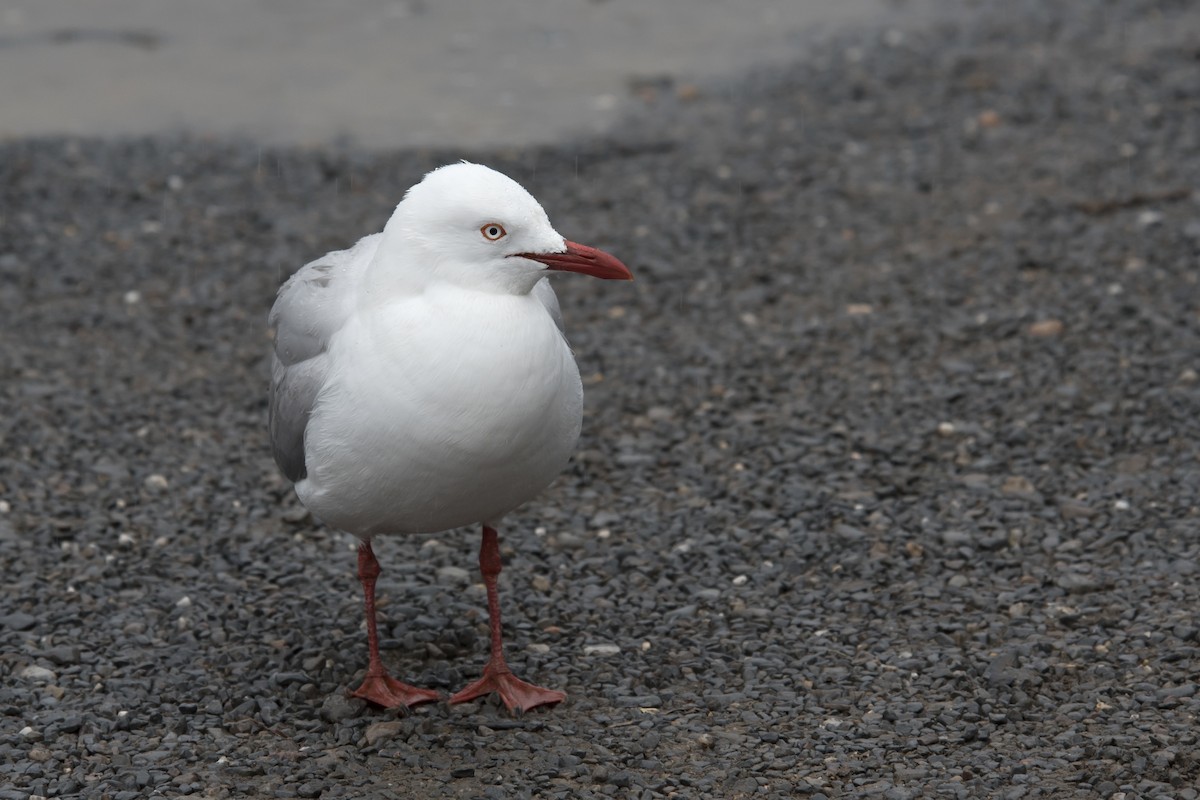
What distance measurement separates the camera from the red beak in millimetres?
4883

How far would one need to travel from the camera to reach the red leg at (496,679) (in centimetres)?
552

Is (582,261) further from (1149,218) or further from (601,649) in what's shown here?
(1149,218)

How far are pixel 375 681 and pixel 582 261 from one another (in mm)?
1771

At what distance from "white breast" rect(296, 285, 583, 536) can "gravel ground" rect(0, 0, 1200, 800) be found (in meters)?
0.93

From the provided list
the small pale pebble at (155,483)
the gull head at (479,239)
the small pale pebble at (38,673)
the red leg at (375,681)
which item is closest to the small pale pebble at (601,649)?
the red leg at (375,681)

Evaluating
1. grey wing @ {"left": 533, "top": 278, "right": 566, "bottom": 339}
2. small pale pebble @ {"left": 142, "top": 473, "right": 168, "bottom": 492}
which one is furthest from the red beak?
small pale pebble @ {"left": 142, "top": 473, "right": 168, "bottom": 492}

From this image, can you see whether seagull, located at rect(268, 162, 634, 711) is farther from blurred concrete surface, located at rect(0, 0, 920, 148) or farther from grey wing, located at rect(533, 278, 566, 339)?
blurred concrete surface, located at rect(0, 0, 920, 148)

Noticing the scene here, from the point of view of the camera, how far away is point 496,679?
5.59m

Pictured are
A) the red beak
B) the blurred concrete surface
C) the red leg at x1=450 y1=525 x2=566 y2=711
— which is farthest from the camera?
the blurred concrete surface

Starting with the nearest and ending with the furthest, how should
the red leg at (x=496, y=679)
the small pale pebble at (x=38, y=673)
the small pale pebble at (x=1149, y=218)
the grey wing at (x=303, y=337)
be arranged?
the grey wing at (x=303, y=337) < the red leg at (x=496, y=679) < the small pale pebble at (x=38, y=673) < the small pale pebble at (x=1149, y=218)

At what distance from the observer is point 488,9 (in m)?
14.2

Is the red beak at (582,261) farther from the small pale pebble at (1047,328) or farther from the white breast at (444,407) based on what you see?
the small pale pebble at (1047,328)

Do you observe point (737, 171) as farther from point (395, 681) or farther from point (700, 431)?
point (395, 681)

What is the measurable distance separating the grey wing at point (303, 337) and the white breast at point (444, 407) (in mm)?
114
